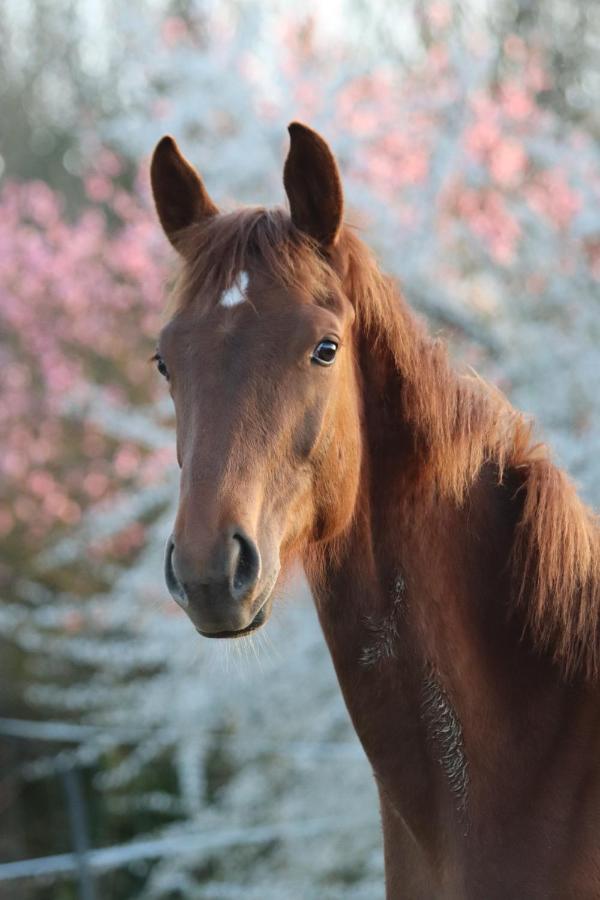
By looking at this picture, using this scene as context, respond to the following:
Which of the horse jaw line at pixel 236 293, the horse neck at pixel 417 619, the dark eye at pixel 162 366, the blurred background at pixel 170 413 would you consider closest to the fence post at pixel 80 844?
the blurred background at pixel 170 413

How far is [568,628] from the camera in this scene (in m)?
2.07

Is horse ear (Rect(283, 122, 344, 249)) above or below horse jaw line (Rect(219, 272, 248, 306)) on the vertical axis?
above

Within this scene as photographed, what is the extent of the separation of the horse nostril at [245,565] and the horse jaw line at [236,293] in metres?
0.48

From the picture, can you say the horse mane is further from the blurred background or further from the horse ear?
the blurred background

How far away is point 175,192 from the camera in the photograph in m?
2.41

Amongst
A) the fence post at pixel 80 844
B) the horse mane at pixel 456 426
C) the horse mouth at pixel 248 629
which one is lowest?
the fence post at pixel 80 844

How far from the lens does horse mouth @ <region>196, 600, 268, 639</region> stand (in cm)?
181

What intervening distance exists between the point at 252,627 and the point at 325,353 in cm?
53

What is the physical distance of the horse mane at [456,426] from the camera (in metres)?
2.08

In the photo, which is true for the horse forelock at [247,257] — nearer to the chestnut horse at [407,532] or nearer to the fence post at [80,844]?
the chestnut horse at [407,532]

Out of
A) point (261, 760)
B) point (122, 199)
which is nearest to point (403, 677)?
point (261, 760)

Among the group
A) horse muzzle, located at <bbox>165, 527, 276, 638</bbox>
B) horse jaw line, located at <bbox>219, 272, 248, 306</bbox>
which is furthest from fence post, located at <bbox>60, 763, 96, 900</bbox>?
horse jaw line, located at <bbox>219, 272, 248, 306</bbox>

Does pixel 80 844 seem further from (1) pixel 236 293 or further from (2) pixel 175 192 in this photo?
(1) pixel 236 293

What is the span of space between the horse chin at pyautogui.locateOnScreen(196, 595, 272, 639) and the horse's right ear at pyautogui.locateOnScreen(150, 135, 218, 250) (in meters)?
0.88
